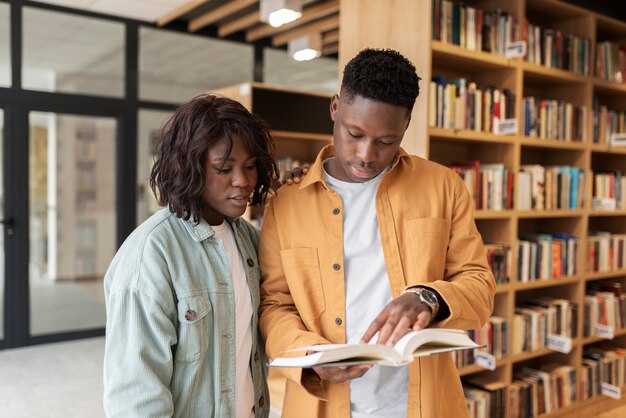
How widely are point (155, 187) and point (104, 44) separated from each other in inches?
184

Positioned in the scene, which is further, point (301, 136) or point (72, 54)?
point (72, 54)

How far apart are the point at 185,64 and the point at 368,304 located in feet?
16.6

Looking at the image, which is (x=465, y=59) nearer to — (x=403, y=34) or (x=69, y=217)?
(x=403, y=34)

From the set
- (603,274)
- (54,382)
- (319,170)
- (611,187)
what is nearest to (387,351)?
(319,170)

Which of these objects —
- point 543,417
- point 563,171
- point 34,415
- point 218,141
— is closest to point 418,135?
point 563,171

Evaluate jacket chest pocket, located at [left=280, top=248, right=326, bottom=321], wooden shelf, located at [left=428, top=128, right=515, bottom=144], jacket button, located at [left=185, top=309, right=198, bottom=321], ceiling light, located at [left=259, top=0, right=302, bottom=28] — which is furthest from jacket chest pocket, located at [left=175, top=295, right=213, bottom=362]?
ceiling light, located at [left=259, top=0, right=302, bottom=28]

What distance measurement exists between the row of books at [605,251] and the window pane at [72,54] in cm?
436

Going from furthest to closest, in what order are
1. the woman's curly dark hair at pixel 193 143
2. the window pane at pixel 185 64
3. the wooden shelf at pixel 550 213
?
the window pane at pixel 185 64
the wooden shelf at pixel 550 213
the woman's curly dark hair at pixel 193 143

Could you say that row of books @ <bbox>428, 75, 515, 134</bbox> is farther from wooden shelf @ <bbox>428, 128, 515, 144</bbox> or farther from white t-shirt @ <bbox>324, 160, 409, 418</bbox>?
white t-shirt @ <bbox>324, 160, 409, 418</bbox>

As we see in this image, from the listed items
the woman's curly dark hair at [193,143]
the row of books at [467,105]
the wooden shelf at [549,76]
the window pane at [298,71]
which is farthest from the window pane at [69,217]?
the woman's curly dark hair at [193,143]

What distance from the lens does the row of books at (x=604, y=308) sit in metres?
3.72

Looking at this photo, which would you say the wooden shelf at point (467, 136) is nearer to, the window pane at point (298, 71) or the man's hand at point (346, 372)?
the man's hand at point (346, 372)

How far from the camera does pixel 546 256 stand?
11.2 feet

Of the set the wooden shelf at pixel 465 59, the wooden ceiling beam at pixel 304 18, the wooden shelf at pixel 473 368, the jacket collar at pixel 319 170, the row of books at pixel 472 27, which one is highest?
the wooden ceiling beam at pixel 304 18
